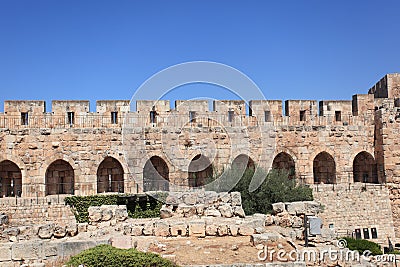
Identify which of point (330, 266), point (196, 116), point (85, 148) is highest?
point (196, 116)

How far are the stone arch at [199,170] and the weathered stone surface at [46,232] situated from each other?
36.1 ft

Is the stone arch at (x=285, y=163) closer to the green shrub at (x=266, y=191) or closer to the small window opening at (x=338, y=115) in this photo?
the green shrub at (x=266, y=191)

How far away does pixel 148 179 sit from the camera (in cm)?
2191

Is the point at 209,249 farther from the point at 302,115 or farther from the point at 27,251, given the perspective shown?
the point at 302,115

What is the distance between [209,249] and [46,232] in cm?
386

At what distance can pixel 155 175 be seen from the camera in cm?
2214

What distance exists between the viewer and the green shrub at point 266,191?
19.0m

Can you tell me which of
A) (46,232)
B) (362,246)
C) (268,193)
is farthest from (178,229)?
(268,193)

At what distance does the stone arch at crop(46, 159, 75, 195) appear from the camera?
70.1 feet

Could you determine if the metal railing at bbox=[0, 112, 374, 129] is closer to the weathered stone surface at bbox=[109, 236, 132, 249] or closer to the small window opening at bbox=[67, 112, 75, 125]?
the small window opening at bbox=[67, 112, 75, 125]

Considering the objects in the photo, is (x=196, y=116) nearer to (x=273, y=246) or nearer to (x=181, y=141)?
(x=181, y=141)

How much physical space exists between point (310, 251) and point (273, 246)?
83 cm

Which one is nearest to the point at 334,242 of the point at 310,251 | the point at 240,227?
the point at 310,251

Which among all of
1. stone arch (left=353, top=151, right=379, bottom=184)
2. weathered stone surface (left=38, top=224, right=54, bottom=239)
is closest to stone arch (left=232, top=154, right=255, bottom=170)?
stone arch (left=353, top=151, right=379, bottom=184)
